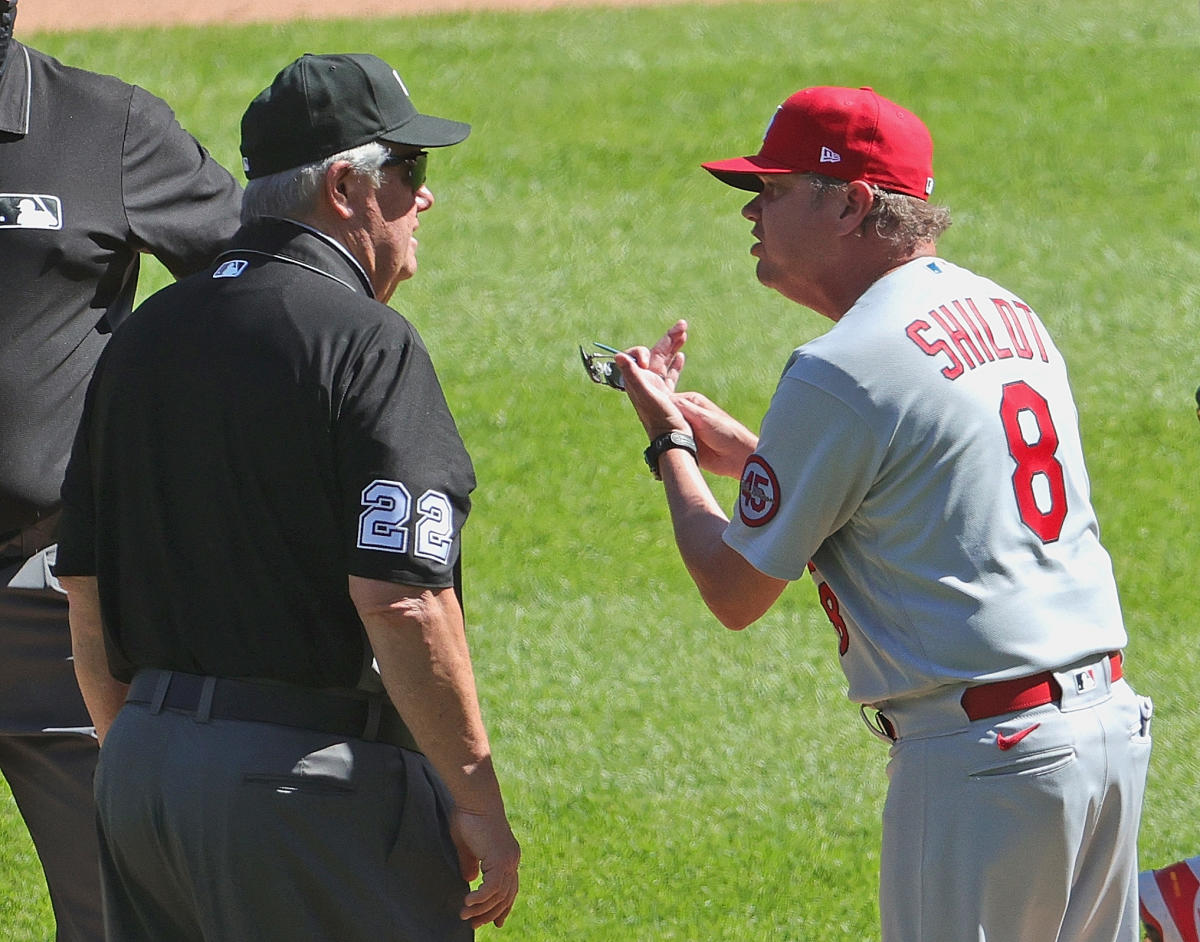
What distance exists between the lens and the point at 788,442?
265cm

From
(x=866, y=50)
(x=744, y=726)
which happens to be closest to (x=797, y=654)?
(x=744, y=726)

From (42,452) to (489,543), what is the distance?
3.58 meters

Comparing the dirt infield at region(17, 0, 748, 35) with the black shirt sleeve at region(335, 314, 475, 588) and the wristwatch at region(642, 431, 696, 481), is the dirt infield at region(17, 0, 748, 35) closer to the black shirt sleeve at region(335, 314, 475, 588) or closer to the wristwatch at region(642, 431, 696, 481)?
the wristwatch at region(642, 431, 696, 481)

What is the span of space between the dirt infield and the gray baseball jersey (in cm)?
1113

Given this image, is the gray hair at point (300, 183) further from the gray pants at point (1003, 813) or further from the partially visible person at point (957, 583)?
the gray pants at point (1003, 813)

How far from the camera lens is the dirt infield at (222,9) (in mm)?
12688

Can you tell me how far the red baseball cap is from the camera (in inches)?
111

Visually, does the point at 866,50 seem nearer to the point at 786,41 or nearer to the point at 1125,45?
the point at 786,41

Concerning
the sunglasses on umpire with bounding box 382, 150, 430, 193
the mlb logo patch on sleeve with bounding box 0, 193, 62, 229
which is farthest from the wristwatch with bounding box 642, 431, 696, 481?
the mlb logo patch on sleeve with bounding box 0, 193, 62, 229

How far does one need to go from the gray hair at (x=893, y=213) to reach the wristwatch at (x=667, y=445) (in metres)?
0.51

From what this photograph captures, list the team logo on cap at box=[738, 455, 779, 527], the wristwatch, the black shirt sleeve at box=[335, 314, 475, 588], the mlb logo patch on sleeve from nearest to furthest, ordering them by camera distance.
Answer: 1. the black shirt sleeve at box=[335, 314, 475, 588]
2. the team logo on cap at box=[738, 455, 779, 527]
3. the wristwatch
4. the mlb logo patch on sleeve

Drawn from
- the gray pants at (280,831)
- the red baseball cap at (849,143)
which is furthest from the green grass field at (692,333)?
the red baseball cap at (849,143)

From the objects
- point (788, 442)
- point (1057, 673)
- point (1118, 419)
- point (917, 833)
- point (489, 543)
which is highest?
point (788, 442)

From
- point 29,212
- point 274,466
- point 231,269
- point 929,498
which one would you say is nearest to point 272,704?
point 274,466
